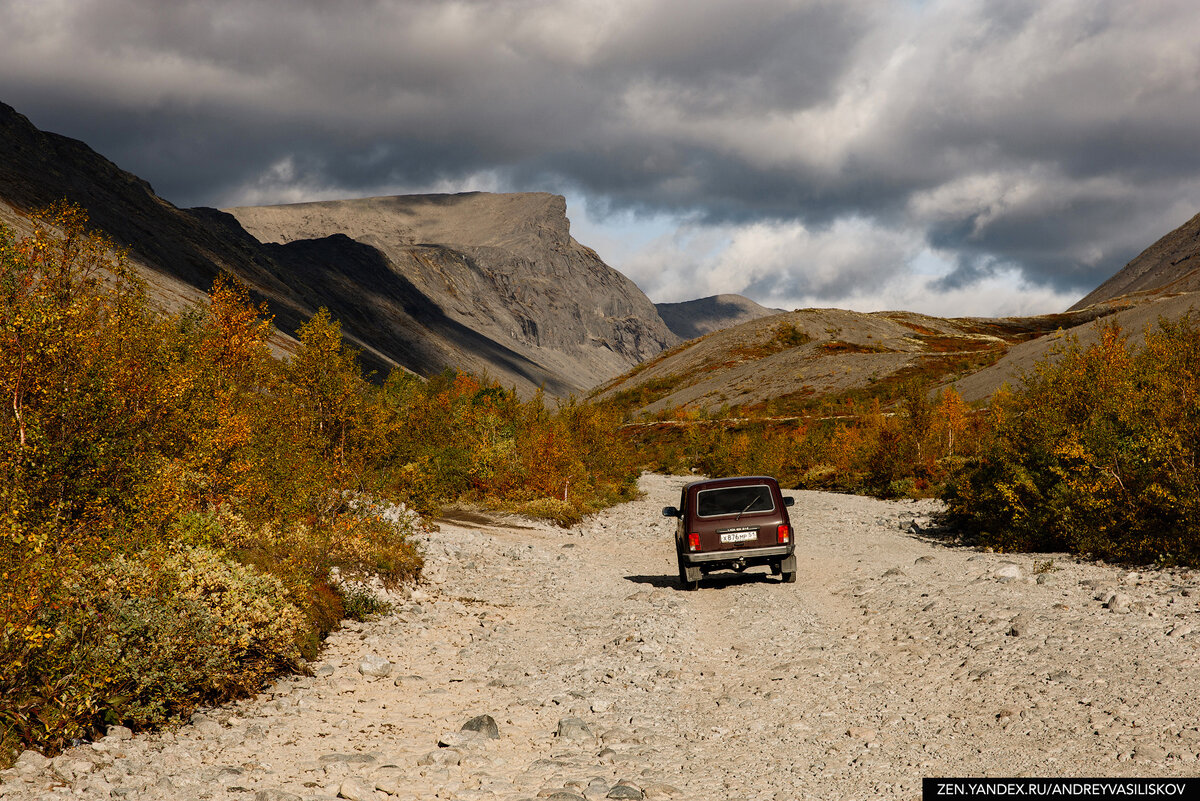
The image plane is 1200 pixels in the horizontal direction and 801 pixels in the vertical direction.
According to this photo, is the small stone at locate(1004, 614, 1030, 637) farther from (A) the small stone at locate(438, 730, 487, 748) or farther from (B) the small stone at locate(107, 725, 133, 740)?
(B) the small stone at locate(107, 725, 133, 740)

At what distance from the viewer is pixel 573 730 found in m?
7.91

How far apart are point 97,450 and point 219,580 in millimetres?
1929

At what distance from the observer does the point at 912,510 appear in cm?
3222

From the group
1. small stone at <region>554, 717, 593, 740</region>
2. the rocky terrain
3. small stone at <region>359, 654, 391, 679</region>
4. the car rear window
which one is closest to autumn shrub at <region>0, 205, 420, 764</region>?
the rocky terrain

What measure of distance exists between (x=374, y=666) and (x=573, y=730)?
356 cm

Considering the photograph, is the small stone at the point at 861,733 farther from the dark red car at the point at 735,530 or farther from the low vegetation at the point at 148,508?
the dark red car at the point at 735,530

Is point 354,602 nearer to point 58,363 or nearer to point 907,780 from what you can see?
point 58,363

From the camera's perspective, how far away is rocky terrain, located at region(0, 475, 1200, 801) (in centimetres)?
632

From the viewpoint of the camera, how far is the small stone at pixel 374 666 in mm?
10023

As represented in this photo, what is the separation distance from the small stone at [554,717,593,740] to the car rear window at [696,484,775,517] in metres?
7.98

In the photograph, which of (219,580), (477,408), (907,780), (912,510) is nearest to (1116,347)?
(912,510)

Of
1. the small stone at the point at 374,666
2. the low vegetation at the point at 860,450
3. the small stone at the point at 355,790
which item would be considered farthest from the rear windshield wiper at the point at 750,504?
the low vegetation at the point at 860,450

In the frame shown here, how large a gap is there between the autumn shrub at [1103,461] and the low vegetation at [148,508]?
15.1 m

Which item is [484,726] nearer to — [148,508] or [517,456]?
[148,508]
